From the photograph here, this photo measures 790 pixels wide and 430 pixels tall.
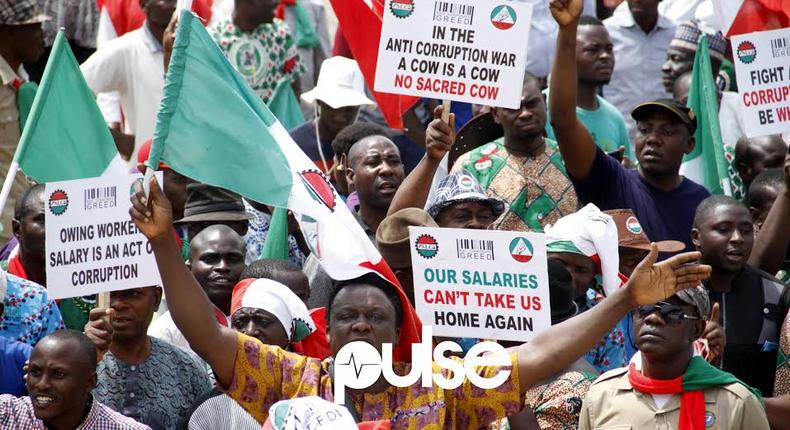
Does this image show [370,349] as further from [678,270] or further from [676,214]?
[676,214]

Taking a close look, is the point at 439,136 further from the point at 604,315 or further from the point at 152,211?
the point at 152,211

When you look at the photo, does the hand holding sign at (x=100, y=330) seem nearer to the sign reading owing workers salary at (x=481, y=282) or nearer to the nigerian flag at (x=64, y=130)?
the nigerian flag at (x=64, y=130)

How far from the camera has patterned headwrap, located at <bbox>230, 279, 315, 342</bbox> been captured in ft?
25.0

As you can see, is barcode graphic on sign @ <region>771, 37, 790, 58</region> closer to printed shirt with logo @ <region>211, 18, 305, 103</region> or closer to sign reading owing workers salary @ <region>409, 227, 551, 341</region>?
sign reading owing workers salary @ <region>409, 227, 551, 341</region>

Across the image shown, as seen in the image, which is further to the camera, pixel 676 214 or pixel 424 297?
pixel 676 214

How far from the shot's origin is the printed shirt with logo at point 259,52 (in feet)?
39.3

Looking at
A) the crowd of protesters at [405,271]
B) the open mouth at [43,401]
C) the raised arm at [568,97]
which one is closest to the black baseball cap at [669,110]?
the crowd of protesters at [405,271]

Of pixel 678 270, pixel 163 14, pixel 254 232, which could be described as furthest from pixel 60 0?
pixel 678 270

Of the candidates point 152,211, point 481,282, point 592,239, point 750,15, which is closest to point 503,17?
point 592,239

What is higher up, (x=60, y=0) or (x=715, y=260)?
(x=60, y=0)

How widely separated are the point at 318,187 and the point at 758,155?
480 cm

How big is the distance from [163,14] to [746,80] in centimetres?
398

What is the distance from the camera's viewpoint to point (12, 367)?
724 centimetres

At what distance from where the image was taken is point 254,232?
393 inches
